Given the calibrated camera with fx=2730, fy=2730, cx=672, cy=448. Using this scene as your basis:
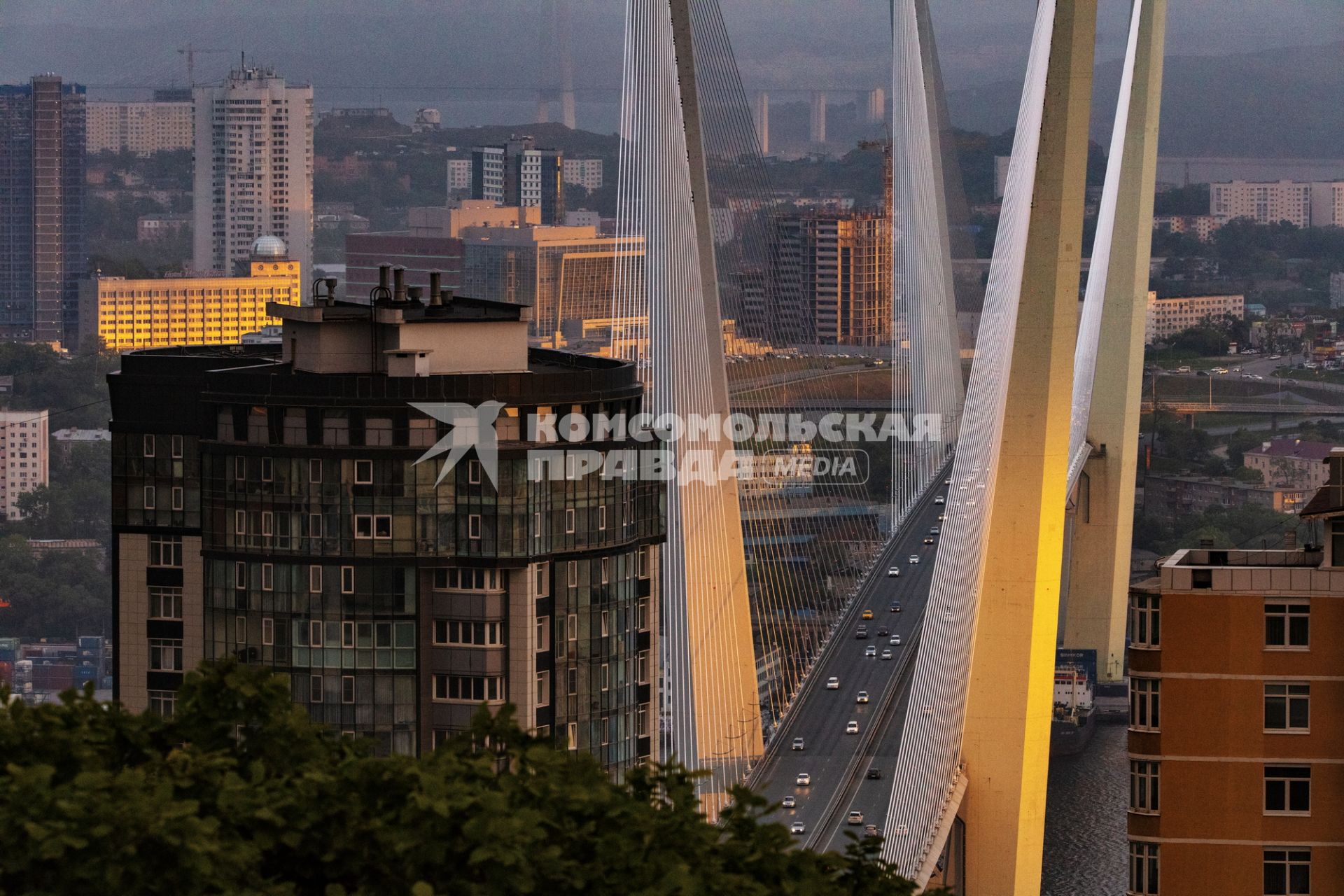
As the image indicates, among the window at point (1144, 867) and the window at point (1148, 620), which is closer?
the window at point (1144, 867)

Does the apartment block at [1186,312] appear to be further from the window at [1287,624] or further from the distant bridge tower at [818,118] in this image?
the window at [1287,624]

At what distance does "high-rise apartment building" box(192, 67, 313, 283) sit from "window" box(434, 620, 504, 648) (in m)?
40.9

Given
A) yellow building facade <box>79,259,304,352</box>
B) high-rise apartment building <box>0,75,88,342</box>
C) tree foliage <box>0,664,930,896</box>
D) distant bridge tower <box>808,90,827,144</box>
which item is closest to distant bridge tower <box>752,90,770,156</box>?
distant bridge tower <box>808,90,827,144</box>

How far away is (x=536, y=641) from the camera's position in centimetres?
1182

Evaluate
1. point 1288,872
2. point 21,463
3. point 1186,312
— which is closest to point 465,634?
point 1288,872

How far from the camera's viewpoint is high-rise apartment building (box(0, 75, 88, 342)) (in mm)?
51375

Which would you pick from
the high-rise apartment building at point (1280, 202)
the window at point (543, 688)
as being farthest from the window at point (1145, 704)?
the high-rise apartment building at point (1280, 202)

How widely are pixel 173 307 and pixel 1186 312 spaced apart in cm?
2029

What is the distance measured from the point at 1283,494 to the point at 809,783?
28.8 meters

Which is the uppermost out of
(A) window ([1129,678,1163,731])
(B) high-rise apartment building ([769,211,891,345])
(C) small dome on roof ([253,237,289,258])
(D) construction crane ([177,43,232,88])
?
(D) construction crane ([177,43,232,88])

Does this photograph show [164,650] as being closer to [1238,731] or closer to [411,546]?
[411,546]

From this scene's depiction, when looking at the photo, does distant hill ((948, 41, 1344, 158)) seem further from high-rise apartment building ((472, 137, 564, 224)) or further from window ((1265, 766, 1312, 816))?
window ((1265, 766, 1312, 816))

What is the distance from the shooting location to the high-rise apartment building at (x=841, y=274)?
34631 mm

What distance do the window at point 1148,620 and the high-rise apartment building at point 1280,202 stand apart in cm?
5049
